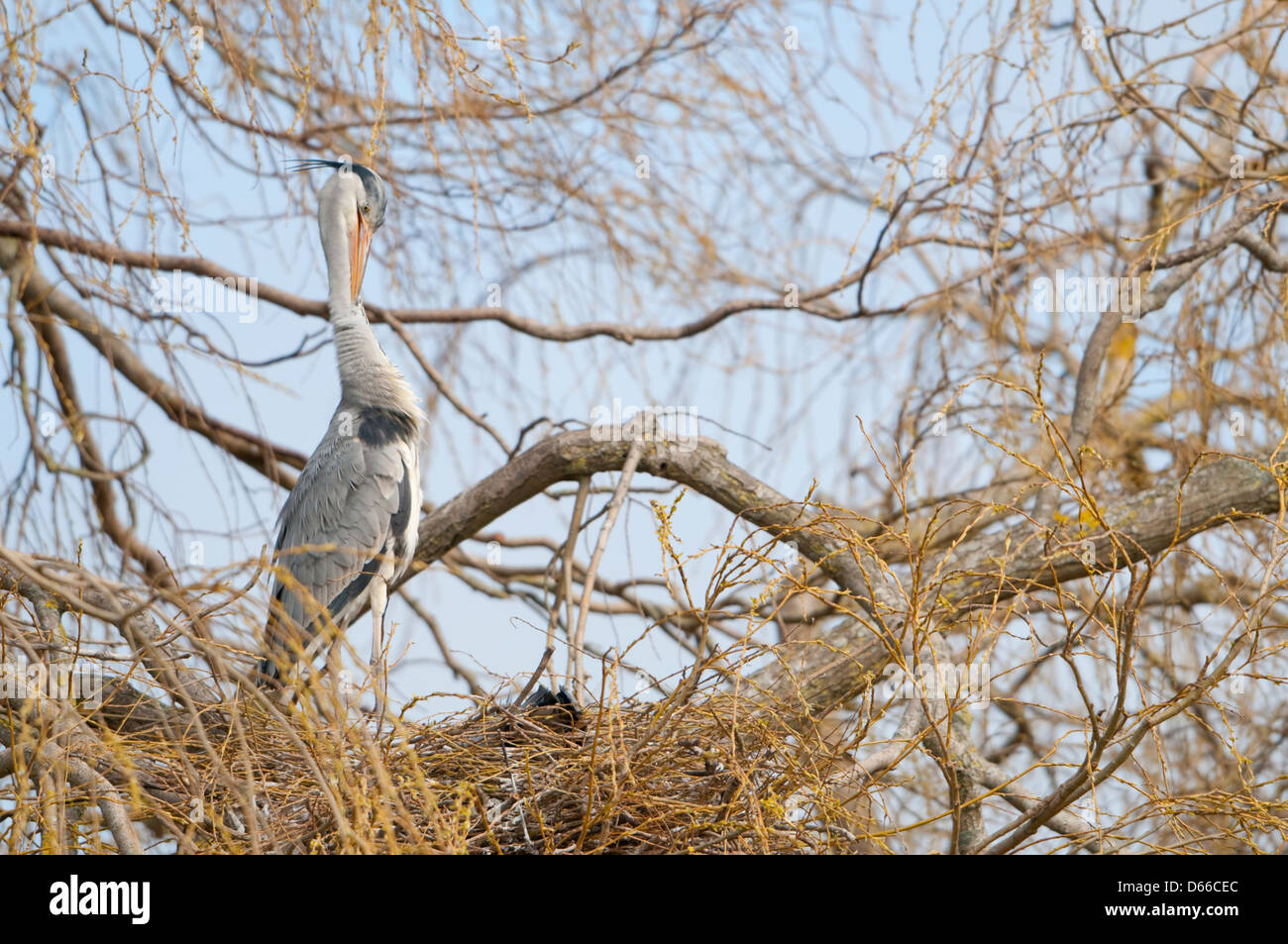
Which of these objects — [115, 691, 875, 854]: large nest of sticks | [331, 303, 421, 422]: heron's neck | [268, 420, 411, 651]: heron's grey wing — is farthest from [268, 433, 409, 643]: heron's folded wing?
[115, 691, 875, 854]: large nest of sticks

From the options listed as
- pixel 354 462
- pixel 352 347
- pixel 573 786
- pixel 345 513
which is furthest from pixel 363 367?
pixel 573 786

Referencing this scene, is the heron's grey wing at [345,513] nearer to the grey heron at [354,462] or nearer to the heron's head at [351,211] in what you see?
the grey heron at [354,462]

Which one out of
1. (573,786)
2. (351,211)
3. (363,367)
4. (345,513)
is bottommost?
(573,786)

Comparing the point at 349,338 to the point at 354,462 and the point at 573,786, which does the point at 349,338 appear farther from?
the point at 573,786

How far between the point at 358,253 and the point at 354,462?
65cm

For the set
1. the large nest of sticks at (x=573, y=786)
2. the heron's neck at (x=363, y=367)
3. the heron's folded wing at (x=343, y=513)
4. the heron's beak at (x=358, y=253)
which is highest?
the heron's beak at (x=358, y=253)

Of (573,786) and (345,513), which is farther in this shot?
(345,513)

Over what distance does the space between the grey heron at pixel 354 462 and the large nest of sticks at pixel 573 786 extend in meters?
1.22

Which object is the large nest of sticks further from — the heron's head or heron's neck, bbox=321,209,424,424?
the heron's head

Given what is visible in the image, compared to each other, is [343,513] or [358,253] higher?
[358,253]

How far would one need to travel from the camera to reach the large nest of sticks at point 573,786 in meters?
1.99

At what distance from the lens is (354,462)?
3738 mm

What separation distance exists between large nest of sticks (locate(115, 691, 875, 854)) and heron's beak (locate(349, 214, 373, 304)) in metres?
1.68

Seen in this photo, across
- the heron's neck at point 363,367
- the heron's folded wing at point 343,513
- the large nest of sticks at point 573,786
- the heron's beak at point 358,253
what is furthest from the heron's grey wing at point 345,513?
the large nest of sticks at point 573,786
